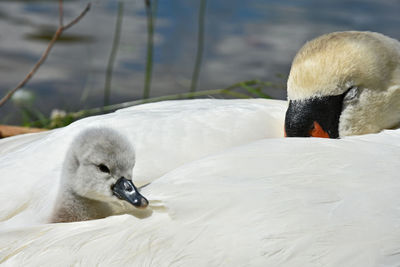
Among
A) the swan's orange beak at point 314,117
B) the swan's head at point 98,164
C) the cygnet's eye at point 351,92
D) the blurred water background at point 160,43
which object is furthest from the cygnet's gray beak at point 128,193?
the blurred water background at point 160,43

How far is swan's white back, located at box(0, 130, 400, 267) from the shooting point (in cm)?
104

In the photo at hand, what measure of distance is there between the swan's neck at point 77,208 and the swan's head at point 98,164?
0.06 feet

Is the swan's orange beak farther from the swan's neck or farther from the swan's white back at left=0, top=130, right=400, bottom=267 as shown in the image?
the swan's neck

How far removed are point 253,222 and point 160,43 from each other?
3.07 meters

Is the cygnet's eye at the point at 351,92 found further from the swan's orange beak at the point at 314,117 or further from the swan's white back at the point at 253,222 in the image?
the swan's white back at the point at 253,222

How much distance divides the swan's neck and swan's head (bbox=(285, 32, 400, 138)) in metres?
0.47

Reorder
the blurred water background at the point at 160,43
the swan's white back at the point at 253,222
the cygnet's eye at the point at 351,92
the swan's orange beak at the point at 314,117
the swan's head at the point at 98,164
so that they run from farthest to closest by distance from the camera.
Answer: the blurred water background at the point at 160,43, the cygnet's eye at the point at 351,92, the swan's orange beak at the point at 314,117, the swan's head at the point at 98,164, the swan's white back at the point at 253,222

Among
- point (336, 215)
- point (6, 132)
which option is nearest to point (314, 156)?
point (336, 215)

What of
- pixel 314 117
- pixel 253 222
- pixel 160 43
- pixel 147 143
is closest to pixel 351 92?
pixel 314 117

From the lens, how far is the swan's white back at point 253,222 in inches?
40.8

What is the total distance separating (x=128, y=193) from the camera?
1.20 m

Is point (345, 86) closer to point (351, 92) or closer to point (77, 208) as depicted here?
point (351, 92)

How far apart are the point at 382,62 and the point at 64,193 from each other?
0.80 metres

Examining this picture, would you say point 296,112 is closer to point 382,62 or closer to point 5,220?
point 382,62
